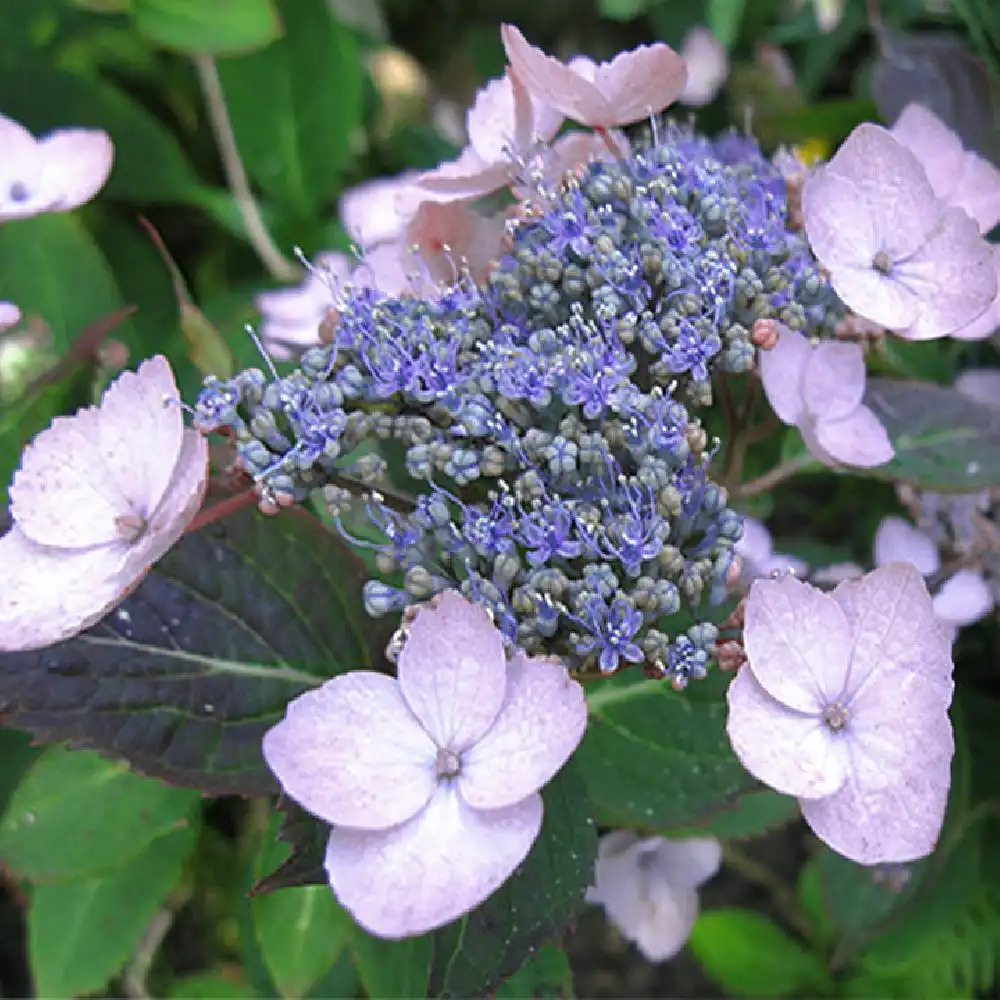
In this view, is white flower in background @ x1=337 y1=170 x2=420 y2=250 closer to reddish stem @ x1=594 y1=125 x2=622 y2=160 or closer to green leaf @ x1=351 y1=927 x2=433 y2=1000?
reddish stem @ x1=594 y1=125 x2=622 y2=160

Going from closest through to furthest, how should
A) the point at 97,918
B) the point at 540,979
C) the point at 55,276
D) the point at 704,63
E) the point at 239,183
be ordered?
the point at 540,979 < the point at 97,918 < the point at 55,276 < the point at 239,183 < the point at 704,63

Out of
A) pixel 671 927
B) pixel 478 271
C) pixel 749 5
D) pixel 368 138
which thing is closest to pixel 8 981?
pixel 671 927

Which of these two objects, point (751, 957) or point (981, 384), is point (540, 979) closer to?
point (751, 957)

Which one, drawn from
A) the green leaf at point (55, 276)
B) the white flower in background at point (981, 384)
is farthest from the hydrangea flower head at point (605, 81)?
the green leaf at point (55, 276)

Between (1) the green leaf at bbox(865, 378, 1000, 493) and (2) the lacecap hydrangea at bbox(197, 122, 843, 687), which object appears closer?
(2) the lacecap hydrangea at bbox(197, 122, 843, 687)

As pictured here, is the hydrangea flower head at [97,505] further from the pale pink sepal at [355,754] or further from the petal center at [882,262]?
the petal center at [882,262]

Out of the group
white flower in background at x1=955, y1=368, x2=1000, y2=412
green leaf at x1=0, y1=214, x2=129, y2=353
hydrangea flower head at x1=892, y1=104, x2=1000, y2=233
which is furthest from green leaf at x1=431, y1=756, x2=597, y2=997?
green leaf at x1=0, y1=214, x2=129, y2=353

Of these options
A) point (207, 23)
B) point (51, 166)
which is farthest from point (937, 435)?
point (207, 23)
